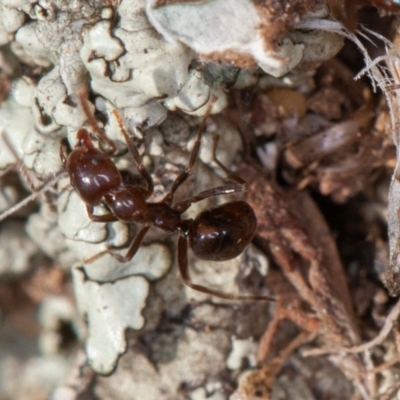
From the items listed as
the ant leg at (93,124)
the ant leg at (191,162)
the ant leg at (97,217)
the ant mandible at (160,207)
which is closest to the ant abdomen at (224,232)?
the ant mandible at (160,207)

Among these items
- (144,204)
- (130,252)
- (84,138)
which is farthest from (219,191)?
(84,138)

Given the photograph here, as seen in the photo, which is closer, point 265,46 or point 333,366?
point 265,46

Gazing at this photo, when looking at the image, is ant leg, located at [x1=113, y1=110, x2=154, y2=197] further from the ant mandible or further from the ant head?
the ant head

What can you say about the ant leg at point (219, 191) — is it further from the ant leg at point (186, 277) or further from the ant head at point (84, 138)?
the ant head at point (84, 138)

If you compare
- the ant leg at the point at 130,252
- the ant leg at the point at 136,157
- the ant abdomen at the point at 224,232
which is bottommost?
the ant abdomen at the point at 224,232

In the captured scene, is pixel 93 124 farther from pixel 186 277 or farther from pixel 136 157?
pixel 186 277

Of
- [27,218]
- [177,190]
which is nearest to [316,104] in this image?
[177,190]

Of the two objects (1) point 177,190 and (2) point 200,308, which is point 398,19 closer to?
(1) point 177,190
